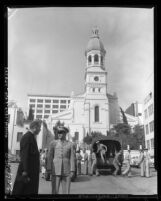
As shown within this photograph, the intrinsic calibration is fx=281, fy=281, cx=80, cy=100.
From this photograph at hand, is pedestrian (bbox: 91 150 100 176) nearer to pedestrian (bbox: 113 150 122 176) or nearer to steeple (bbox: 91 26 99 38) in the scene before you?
pedestrian (bbox: 113 150 122 176)

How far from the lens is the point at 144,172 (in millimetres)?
3385

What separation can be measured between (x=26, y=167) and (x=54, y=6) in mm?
1981

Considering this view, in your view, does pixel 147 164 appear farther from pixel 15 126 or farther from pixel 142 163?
pixel 15 126

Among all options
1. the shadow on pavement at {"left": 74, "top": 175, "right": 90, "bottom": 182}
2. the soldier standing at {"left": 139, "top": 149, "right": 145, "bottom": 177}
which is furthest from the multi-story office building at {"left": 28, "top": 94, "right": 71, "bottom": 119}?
the soldier standing at {"left": 139, "top": 149, "right": 145, "bottom": 177}

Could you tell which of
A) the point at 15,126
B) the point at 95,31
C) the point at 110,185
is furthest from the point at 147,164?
the point at 95,31

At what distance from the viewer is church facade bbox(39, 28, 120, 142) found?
11.6ft

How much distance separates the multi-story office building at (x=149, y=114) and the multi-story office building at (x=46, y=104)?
975 mm

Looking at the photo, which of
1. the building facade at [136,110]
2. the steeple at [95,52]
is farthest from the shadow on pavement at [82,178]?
the steeple at [95,52]

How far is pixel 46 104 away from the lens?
3.44 metres

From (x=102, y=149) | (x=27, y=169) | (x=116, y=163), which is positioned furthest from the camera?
(x=102, y=149)

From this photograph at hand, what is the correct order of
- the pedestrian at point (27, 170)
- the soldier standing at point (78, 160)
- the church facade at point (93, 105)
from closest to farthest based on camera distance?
1. the pedestrian at point (27, 170)
2. the soldier standing at point (78, 160)
3. the church facade at point (93, 105)

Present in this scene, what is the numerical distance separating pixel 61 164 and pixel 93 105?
90 centimetres

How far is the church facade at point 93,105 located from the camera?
→ 3533 millimetres

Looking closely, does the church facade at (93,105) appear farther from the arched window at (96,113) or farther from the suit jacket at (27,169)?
the suit jacket at (27,169)
